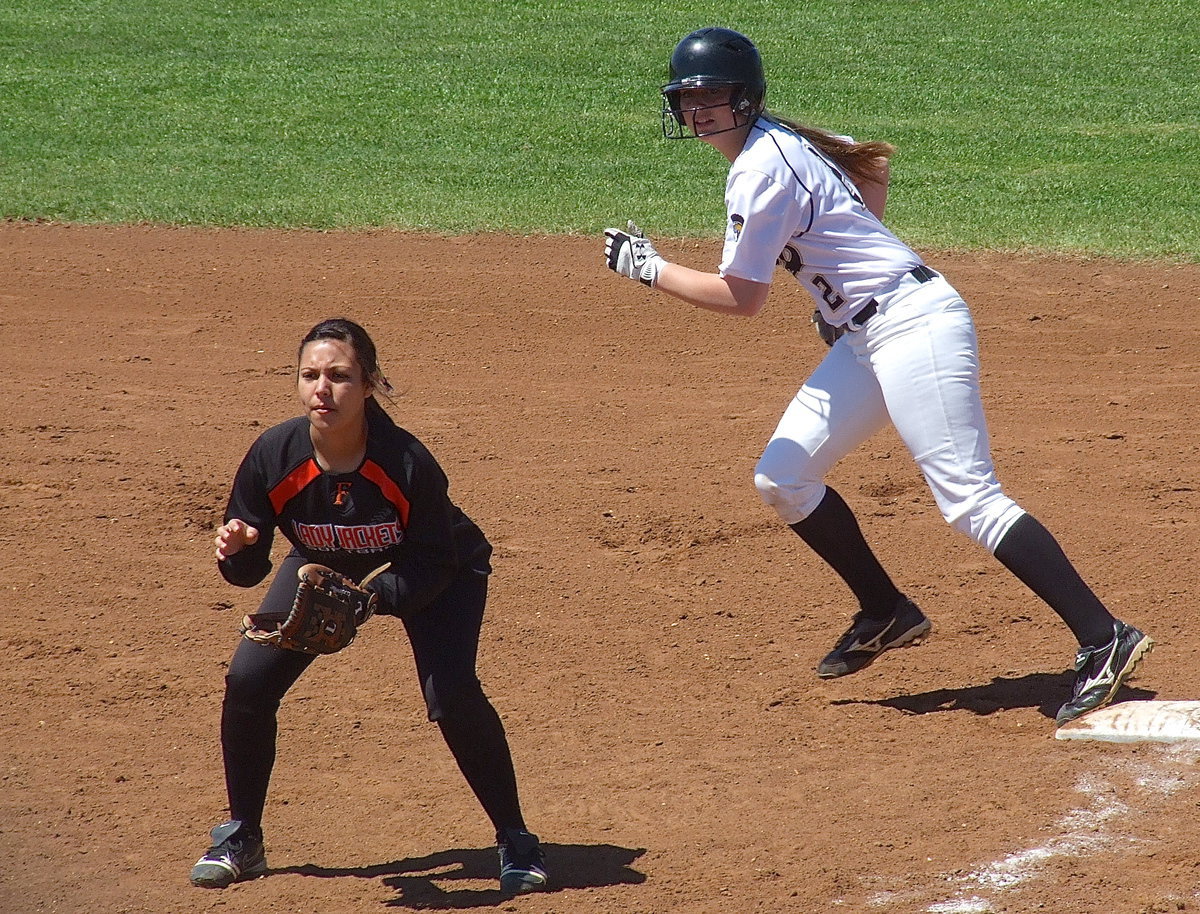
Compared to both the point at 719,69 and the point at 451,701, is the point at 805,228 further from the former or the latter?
the point at 451,701

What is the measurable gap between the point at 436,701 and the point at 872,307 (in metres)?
1.81

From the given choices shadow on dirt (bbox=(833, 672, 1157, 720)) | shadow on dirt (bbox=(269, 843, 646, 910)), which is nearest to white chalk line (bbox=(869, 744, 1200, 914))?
shadow on dirt (bbox=(833, 672, 1157, 720))

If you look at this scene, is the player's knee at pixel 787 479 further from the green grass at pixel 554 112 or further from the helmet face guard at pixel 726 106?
the green grass at pixel 554 112

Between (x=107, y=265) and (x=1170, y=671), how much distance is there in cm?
706

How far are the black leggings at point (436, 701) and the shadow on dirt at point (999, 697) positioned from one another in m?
1.54

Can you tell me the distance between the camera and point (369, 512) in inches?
145

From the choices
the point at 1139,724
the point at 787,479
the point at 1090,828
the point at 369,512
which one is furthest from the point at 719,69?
the point at 1090,828

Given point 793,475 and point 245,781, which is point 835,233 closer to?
point 793,475

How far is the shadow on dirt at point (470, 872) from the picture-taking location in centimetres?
370

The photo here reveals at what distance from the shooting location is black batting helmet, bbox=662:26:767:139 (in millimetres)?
4406

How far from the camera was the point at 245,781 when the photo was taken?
12.3ft

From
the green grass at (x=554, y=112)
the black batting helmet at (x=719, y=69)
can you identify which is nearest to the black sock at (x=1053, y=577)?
the black batting helmet at (x=719, y=69)

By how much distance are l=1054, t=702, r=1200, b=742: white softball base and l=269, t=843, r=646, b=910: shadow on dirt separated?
136 centimetres

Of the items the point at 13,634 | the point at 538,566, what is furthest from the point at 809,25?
the point at 13,634
